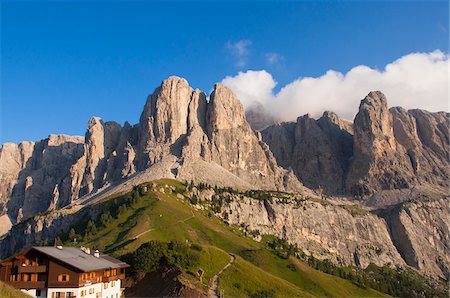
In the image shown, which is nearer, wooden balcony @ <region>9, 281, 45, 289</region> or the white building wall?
the white building wall

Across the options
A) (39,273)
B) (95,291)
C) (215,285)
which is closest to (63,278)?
(39,273)

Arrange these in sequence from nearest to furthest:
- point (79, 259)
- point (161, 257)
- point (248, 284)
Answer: point (79, 259)
point (161, 257)
point (248, 284)

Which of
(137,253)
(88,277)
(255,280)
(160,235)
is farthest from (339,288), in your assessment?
(88,277)

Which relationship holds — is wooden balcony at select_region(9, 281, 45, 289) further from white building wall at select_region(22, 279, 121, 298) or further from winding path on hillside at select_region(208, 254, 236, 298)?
winding path on hillside at select_region(208, 254, 236, 298)

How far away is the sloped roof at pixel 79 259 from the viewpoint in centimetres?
8969

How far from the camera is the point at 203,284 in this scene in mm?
116125

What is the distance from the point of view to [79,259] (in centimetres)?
9475

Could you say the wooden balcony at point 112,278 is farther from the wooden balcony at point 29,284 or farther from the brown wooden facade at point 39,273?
the wooden balcony at point 29,284

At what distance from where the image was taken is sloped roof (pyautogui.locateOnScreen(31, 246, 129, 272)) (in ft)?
294

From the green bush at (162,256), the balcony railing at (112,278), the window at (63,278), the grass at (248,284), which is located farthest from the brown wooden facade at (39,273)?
the grass at (248,284)

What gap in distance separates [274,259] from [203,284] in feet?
283

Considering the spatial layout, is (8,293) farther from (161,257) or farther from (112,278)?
(161,257)

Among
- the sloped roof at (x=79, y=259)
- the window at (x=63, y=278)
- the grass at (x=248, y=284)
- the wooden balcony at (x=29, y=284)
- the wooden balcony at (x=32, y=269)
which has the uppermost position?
the sloped roof at (x=79, y=259)

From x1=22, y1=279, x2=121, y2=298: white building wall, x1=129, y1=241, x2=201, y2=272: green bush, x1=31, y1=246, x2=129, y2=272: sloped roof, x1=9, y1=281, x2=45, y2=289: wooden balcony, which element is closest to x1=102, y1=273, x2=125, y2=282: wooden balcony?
x1=22, y1=279, x2=121, y2=298: white building wall
